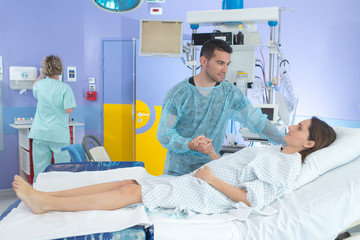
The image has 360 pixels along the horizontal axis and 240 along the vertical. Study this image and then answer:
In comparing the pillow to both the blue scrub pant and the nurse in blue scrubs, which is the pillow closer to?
the nurse in blue scrubs

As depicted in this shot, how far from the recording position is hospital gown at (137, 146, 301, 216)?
1515 millimetres

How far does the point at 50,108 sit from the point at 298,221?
267 cm

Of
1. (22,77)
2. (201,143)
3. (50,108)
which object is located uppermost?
(22,77)

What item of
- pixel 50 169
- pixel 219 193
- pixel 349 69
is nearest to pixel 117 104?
pixel 50 169

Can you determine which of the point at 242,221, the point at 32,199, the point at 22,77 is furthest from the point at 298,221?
the point at 22,77

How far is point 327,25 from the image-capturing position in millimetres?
3566

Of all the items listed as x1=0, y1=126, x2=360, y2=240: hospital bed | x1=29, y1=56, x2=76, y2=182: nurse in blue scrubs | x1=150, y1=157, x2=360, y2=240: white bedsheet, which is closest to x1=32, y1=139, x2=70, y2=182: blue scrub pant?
x1=29, y1=56, x2=76, y2=182: nurse in blue scrubs

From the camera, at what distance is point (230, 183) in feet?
5.57

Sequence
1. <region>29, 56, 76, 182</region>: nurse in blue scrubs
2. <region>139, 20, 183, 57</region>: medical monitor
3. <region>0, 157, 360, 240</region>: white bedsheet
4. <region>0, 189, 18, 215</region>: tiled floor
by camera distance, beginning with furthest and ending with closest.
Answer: <region>0, 189, 18, 215</region>: tiled floor, <region>29, 56, 76, 182</region>: nurse in blue scrubs, <region>139, 20, 183, 57</region>: medical monitor, <region>0, 157, 360, 240</region>: white bedsheet

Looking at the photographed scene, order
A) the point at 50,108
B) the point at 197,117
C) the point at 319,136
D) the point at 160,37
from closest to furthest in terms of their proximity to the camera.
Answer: the point at 319,136 → the point at 197,117 → the point at 160,37 → the point at 50,108

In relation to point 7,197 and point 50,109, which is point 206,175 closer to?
point 50,109

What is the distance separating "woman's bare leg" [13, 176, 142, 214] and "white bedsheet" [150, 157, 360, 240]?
20cm

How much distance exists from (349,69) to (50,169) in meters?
2.92

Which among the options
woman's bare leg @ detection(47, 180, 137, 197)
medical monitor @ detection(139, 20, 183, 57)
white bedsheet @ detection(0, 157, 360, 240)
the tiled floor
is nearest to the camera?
white bedsheet @ detection(0, 157, 360, 240)
